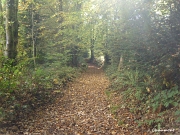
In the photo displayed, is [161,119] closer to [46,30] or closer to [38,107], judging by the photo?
[38,107]

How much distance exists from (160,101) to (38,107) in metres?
4.56

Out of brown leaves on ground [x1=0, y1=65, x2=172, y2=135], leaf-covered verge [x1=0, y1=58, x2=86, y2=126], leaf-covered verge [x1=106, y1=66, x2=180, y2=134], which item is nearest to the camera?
leaf-covered verge [x1=106, y1=66, x2=180, y2=134]

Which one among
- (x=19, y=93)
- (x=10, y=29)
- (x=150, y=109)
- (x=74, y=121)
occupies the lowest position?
(x=74, y=121)

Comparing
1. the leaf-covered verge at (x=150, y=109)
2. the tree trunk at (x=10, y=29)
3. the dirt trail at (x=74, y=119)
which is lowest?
the dirt trail at (x=74, y=119)

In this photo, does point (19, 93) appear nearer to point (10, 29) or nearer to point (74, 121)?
point (74, 121)

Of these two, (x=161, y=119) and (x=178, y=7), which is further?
(x=178, y=7)

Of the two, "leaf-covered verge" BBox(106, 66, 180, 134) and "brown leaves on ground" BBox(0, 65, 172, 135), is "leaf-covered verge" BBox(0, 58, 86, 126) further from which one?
"leaf-covered verge" BBox(106, 66, 180, 134)

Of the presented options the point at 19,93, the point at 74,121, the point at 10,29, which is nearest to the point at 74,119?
the point at 74,121

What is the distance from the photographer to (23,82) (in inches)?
298

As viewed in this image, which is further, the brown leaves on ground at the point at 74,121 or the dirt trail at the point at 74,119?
the dirt trail at the point at 74,119

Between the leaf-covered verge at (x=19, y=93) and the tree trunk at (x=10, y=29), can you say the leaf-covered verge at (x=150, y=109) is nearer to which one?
the leaf-covered verge at (x=19, y=93)

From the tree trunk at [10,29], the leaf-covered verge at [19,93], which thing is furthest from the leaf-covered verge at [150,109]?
the tree trunk at [10,29]

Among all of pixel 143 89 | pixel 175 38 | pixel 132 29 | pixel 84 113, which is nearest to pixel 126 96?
pixel 143 89

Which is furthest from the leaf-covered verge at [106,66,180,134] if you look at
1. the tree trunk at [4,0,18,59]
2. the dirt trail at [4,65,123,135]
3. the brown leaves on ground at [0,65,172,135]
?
the tree trunk at [4,0,18,59]
